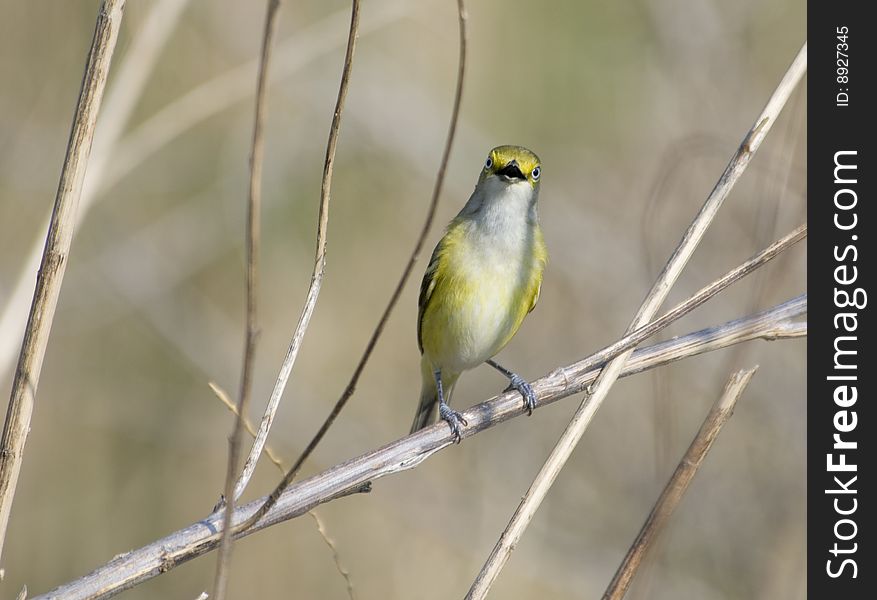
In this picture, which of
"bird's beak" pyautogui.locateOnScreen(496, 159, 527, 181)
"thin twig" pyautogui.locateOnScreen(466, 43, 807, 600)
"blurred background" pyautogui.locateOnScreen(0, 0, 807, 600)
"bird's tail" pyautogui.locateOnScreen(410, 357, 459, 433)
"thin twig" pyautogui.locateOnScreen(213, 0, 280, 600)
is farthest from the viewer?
"blurred background" pyautogui.locateOnScreen(0, 0, 807, 600)

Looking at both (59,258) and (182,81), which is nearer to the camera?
(59,258)

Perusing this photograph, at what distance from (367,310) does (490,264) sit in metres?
2.64

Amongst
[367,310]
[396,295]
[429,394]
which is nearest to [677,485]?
[396,295]

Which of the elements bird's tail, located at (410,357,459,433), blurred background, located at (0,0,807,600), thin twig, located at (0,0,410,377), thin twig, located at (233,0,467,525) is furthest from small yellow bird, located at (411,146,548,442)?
thin twig, located at (233,0,467,525)

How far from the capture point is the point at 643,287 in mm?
5742

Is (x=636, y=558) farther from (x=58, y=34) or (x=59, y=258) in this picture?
(x=58, y=34)

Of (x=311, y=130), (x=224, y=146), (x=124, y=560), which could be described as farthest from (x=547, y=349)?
(x=124, y=560)

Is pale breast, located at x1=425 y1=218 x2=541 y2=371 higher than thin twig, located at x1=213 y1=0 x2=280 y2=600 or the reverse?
higher

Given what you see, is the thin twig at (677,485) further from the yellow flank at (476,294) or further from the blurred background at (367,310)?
the blurred background at (367,310)

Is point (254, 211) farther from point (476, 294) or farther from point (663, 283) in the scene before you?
point (476, 294)

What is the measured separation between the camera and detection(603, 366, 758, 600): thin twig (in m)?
2.12

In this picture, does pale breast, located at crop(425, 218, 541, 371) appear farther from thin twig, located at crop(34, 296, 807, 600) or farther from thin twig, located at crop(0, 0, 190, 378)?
thin twig, located at crop(0, 0, 190, 378)

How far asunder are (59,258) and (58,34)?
157 inches
